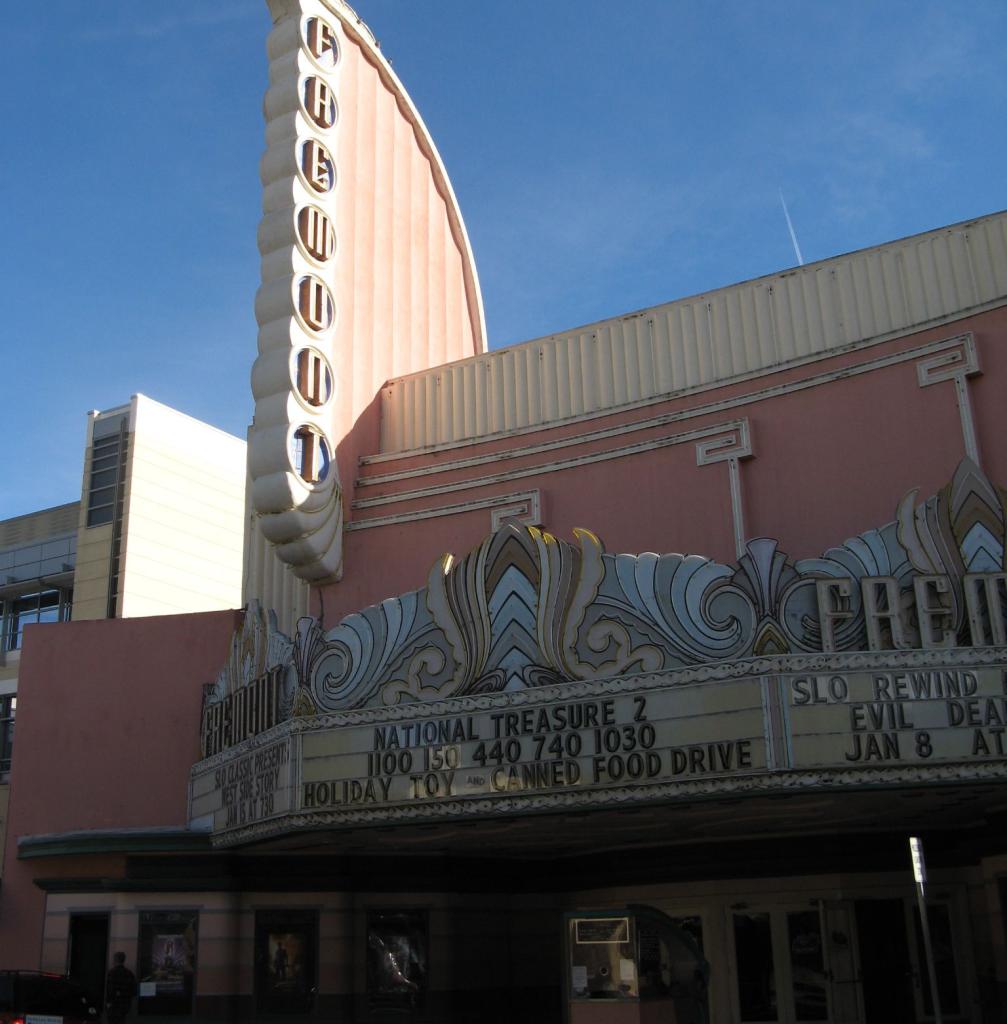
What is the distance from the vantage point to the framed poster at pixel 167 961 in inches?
625

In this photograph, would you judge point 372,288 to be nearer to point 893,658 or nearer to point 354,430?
point 354,430

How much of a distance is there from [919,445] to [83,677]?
11.5 m

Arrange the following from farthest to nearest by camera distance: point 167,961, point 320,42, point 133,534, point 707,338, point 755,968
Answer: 1. point 133,534
2. point 320,42
3. point 707,338
4. point 167,961
5. point 755,968

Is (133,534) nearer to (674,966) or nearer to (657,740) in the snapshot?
(674,966)

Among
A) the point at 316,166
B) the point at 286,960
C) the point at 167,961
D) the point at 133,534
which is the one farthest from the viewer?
the point at 133,534

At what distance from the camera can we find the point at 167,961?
16.1m

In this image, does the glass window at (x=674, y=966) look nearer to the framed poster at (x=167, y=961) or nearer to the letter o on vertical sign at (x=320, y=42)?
the framed poster at (x=167, y=961)

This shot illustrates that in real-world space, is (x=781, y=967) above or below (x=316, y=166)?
below

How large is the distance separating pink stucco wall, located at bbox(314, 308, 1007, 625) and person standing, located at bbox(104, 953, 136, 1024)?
5.02 metres

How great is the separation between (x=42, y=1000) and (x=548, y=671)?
22.4 feet

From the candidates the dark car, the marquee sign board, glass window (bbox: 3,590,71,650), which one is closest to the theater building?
the marquee sign board

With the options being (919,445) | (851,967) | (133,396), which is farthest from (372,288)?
(133,396)

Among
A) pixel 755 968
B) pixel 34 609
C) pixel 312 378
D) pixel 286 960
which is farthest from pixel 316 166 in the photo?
pixel 34 609

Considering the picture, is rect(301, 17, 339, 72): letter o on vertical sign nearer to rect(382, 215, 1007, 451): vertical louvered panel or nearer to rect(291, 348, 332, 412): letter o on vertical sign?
rect(291, 348, 332, 412): letter o on vertical sign
